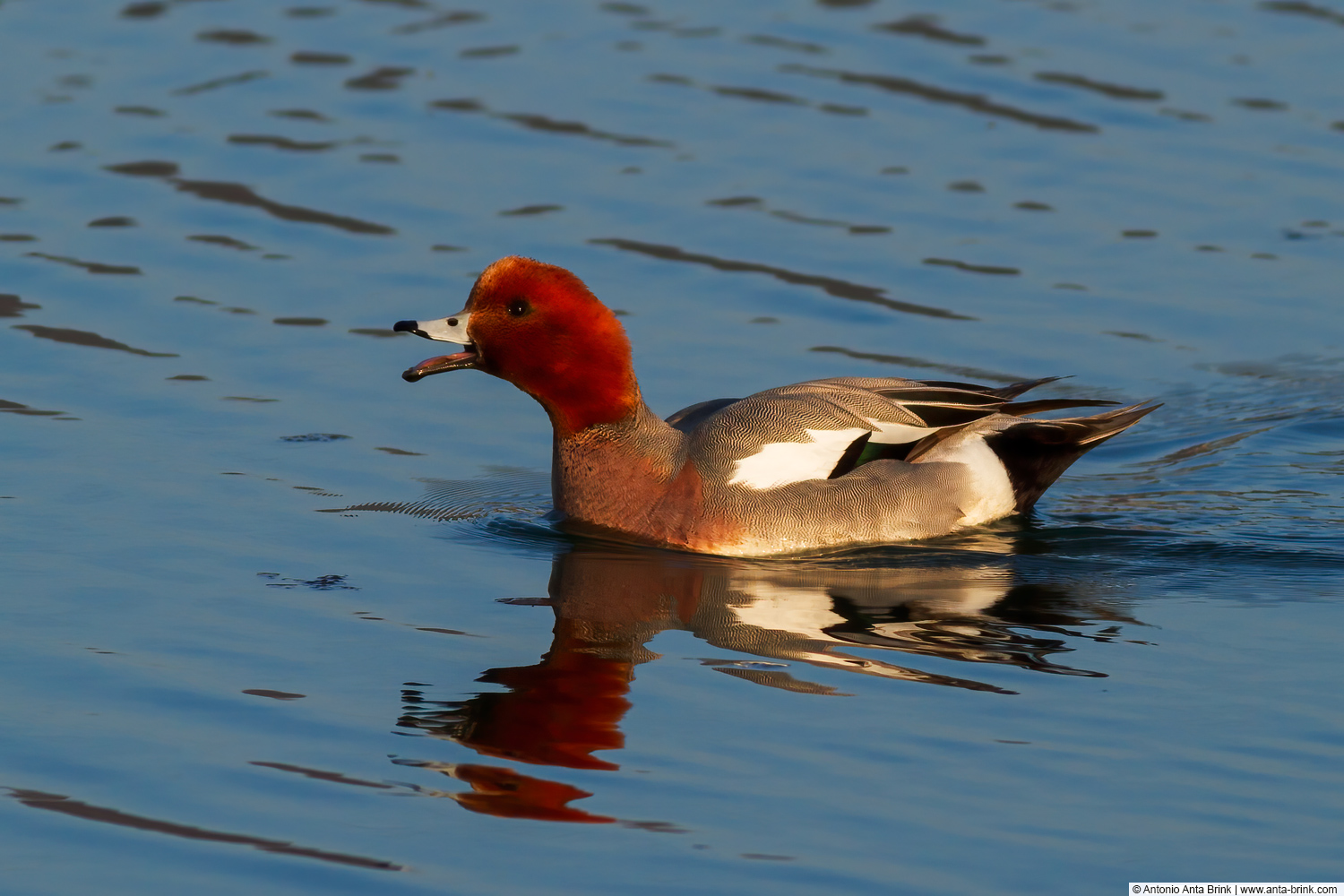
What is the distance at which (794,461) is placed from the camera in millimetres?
8617

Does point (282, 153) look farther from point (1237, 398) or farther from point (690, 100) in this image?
point (1237, 398)

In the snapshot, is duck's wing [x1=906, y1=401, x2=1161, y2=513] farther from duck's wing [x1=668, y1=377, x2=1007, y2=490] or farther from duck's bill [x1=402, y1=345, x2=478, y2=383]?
duck's bill [x1=402, y1=345, x2=478, y2=383]

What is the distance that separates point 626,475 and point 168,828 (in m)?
3.47

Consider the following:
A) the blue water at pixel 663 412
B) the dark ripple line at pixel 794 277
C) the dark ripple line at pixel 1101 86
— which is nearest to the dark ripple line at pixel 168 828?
the blue water at pixel 663 412


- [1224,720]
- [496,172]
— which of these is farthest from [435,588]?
[496,172]

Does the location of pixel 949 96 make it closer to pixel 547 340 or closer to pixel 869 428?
pixel 869 428

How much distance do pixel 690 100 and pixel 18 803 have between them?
33.5 feet

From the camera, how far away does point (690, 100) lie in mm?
14859

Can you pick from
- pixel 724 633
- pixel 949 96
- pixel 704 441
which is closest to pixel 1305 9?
pixel 949 96

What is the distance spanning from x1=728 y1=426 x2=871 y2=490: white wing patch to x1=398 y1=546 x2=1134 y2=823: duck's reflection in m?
0.41

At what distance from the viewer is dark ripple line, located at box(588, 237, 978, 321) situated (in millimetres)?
11750

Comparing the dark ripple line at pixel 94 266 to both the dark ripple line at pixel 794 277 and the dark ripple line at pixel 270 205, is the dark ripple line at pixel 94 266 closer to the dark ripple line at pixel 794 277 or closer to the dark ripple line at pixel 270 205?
the dark ripple line at pixel 270 205

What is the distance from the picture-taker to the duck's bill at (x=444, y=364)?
8539 millimetres

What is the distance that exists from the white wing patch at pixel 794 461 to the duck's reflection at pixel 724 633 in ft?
1.33
